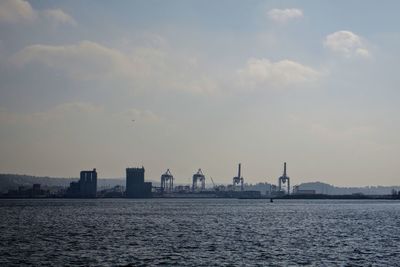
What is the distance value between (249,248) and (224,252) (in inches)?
215

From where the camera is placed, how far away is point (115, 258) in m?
58.2

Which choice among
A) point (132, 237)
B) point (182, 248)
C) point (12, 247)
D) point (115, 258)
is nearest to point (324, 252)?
point (182, 248)

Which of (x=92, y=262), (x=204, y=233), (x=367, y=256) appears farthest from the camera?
(x=204, y=233)

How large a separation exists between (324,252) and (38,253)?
29.3 metres

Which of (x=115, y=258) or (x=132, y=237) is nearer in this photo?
(x=115, y=258)

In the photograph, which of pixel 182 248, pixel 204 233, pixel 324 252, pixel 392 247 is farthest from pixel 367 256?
pixel 204 233

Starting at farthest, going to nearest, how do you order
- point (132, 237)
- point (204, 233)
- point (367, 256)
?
point (204, 233)
point (132, 237)
point (367, 256)

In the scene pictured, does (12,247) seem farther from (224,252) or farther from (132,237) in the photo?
(224,252)

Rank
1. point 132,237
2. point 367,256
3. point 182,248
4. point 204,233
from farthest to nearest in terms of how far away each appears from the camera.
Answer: point 204,233
point 132,237
point 182,248
point 367,256

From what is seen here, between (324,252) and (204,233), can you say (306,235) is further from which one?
(324,252)

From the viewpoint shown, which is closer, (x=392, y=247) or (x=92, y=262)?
(x=92, y=262)

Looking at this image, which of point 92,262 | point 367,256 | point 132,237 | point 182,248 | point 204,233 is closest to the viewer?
point 92,262

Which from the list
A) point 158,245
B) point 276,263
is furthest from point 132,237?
point 276,263

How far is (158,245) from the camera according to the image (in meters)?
70.8
